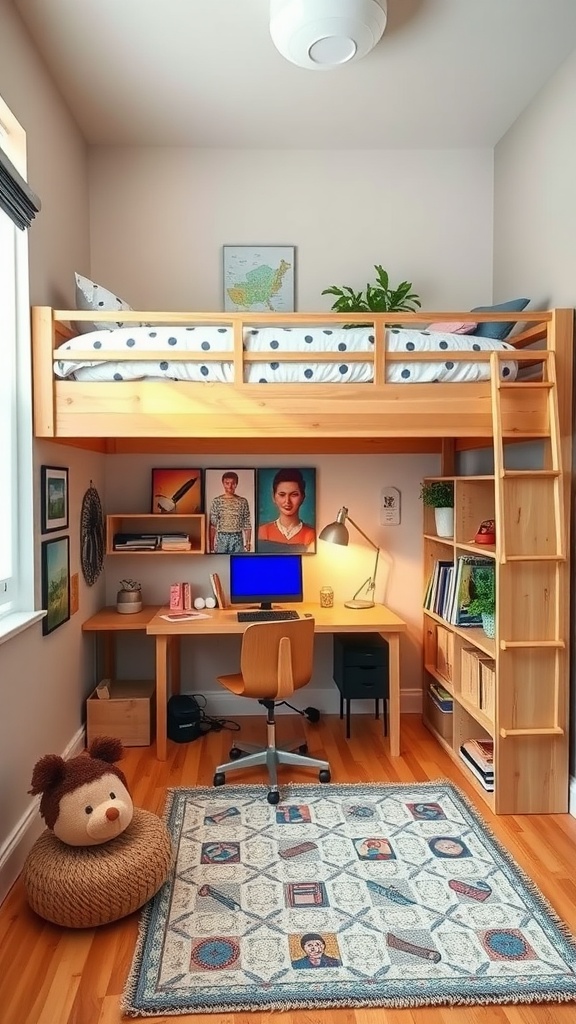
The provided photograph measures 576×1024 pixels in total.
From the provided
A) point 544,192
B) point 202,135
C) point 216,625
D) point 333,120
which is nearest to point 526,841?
point 216,625

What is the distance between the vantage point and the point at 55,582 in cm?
296

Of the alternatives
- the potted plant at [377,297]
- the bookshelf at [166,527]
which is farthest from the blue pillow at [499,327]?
the bookshelf at [166,527]

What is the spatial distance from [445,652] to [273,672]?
109cm

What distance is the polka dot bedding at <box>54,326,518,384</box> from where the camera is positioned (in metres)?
2.76

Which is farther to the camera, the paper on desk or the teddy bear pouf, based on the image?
the paper on desk

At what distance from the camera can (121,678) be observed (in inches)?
155

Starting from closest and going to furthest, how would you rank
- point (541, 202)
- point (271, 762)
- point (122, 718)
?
point (271, 762) → point (541, 202) → point (122, 718)

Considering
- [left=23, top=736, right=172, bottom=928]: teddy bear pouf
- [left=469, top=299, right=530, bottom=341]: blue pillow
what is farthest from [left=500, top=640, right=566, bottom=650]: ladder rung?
[left=23, top=736, right=172, bottom=928]: teddy bear pouf

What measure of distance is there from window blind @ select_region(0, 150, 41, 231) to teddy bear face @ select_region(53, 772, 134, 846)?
6.32 ft

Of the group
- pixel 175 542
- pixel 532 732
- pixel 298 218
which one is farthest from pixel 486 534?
pixel 298 218

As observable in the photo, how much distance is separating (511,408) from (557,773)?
1.48 metres

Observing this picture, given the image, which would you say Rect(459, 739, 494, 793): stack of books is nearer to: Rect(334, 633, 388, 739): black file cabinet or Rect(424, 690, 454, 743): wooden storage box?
Rect(424, 690, 454, 743): wooden storage box

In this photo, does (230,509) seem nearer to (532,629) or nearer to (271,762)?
(271,762)

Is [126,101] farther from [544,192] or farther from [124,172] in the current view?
[544,192]
